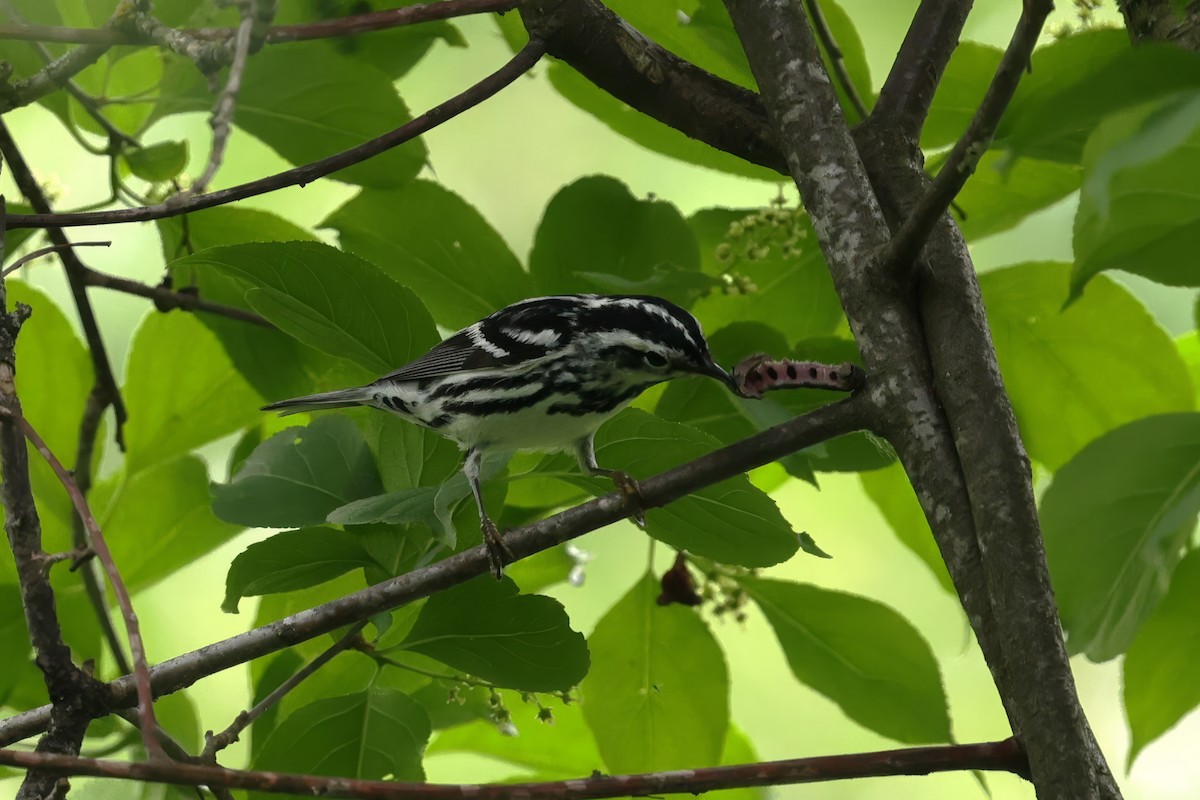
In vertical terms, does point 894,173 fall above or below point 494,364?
below

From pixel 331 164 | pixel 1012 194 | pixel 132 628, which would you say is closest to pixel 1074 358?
pixel 1012 194

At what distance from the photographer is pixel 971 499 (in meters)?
0.64

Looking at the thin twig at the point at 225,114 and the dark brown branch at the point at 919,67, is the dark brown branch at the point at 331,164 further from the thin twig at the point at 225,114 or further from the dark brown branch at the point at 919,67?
the dark brown branch at the point at 919,67

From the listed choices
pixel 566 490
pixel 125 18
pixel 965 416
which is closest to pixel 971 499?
pixel 965 416

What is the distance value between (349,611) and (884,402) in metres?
0.34

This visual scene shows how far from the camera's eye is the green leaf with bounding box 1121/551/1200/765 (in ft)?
3.11

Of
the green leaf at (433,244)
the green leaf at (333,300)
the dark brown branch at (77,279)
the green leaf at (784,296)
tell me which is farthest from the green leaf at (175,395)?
the green leaf at (784,296)

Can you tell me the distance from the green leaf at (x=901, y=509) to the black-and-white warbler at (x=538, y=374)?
0.74 ft

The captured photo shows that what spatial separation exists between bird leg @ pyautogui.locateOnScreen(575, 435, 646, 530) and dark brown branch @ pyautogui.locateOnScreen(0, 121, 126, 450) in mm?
534

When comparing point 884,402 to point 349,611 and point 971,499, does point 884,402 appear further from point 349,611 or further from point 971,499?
point 349,611

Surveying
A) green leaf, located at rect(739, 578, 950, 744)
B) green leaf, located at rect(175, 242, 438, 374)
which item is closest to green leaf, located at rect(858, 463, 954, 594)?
green leaf, located at rect(739, 578, 950, 744)

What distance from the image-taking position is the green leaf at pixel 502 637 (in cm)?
83

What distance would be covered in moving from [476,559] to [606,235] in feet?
1.40

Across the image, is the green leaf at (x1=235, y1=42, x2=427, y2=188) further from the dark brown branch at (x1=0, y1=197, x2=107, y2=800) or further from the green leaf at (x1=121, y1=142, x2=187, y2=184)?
the dark brown branch at (x1=0, y1=197, x2=107, y2=800)
